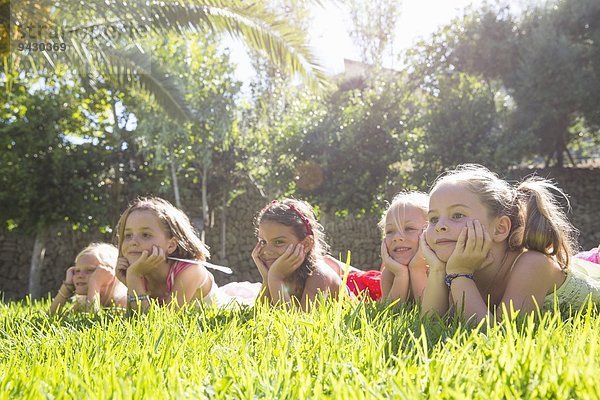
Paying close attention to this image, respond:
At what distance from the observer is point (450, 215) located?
2500 millimetres

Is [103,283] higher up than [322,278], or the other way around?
[322,278]

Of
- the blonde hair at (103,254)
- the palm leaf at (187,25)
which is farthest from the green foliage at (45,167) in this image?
the blonde hair at (103,254)

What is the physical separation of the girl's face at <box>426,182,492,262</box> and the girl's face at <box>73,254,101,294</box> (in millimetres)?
3051

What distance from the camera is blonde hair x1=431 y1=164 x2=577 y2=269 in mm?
2527

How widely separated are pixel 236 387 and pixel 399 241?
212 centimetres

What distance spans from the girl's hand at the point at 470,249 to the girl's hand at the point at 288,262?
3.69 ft

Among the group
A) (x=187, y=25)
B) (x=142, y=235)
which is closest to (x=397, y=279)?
(x=142, y=235)

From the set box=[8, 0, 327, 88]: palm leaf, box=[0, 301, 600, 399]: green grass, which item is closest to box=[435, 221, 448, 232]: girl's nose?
box=[0, 301, 600, 399]: green grass

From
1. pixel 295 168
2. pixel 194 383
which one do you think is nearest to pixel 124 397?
pixel 194 383

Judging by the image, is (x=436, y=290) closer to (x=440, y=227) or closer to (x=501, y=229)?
(x=440, y=227)

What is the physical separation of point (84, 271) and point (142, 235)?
122cm

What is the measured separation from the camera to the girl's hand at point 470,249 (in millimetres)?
2342

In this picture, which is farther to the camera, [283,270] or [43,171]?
[43,171]

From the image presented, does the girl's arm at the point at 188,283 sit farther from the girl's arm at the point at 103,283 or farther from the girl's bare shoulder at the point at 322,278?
the girl's arm at the point at 103,283
